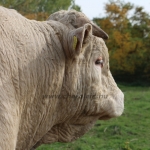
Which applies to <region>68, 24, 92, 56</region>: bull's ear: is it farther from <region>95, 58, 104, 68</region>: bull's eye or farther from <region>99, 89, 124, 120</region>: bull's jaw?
<region>99, 89, 124, 120</region>: bull's jaw

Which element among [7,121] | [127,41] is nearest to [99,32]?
[7,121]

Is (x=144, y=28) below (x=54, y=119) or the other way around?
below

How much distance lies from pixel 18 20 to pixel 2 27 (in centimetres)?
12

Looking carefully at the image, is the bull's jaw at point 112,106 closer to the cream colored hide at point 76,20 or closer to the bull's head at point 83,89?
the bull's head at point 83,89

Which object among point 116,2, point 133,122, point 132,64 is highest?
point 116,2

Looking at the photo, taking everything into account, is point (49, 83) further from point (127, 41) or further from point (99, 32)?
point (127, 41)

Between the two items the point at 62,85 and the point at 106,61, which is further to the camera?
the point at 106,61

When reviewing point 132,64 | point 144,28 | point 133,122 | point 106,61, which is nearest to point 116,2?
point 144,28

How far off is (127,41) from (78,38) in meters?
23.0

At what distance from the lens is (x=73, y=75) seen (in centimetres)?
182

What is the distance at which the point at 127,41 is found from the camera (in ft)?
80.3

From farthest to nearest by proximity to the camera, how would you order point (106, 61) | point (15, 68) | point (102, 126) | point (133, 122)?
point (133, 122)
point (102, 126)
point (106, 61)
point (15, 68)

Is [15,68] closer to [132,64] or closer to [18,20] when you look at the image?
[18,20]

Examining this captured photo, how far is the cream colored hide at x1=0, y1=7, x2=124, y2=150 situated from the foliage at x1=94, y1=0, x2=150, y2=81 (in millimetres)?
22205
